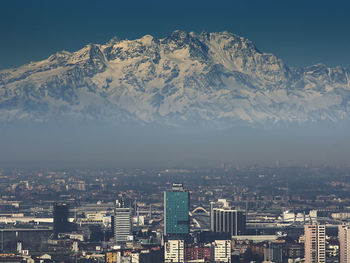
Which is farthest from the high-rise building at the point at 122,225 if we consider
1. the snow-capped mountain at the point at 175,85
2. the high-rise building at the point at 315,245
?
the snow-capped mountain at the point at 175,85

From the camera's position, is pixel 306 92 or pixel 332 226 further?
pixel 306 92

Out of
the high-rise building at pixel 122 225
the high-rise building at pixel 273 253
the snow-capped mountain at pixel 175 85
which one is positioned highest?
the snow-capped mountain at pixel 175 85

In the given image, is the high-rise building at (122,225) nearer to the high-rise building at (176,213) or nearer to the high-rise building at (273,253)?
the high-rise building at (176,213)

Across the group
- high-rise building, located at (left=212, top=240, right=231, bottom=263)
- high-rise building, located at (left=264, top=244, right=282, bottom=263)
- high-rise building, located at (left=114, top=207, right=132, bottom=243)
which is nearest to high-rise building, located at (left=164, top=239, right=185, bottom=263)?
high-rise building, located at (left=212, top=240, right=231, bottom=263)

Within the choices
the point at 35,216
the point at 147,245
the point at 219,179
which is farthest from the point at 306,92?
the point at 147,245

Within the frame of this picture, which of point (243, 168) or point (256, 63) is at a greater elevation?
point (256, 63)

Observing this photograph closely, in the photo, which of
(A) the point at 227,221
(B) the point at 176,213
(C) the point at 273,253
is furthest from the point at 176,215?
(C) the point at 273,253

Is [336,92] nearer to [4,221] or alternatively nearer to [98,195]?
[98,195]
